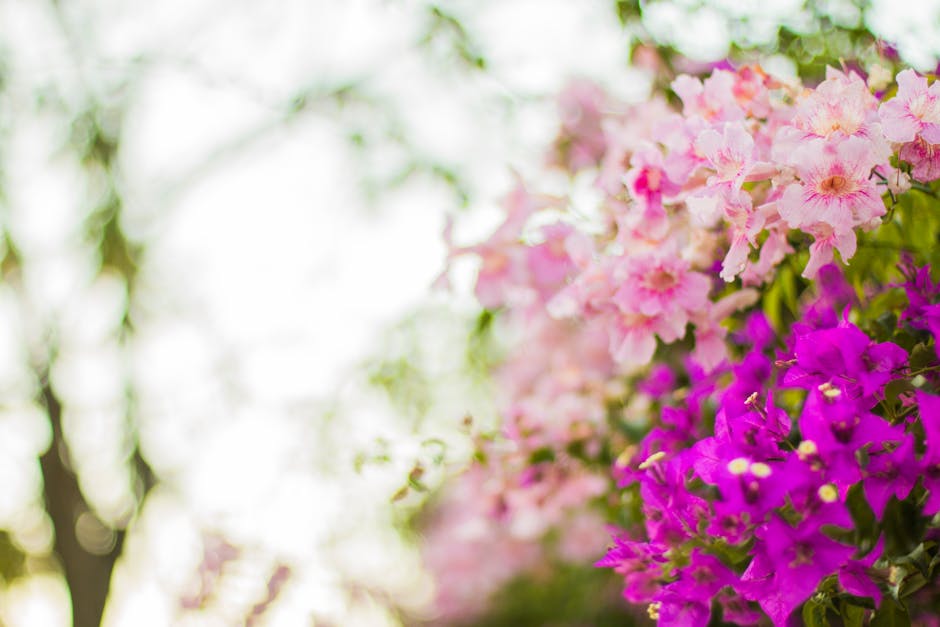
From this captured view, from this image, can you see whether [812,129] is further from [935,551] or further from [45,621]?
[45,621]

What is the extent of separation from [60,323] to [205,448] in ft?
1.41

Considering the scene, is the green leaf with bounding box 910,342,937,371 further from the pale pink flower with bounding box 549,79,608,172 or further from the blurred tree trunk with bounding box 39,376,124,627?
the blurred tree trunk with bounding box 39,376,124,627

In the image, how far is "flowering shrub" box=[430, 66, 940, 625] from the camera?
53 cm

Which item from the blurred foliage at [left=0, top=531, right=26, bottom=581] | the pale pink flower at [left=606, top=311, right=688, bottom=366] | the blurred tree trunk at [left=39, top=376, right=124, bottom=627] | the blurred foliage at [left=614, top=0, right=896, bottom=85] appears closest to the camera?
the pale pink flower at [left=606, top=311, right=688, bottom=366]

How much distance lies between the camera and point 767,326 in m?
0.78

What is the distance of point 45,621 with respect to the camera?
2.23 m

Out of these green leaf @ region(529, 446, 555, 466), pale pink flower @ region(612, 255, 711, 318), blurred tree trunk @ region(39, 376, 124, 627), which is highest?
pale pink flower @ region(612, 255, 711, 318)

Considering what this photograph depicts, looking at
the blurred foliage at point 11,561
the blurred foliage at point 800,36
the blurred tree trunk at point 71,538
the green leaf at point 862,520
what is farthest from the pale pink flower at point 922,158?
the blurred foliage at point 11,561

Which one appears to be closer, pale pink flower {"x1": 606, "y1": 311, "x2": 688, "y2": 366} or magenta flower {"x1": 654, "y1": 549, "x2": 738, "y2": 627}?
magenta flower {"x1": 654, "y1": 549, "x2": 738, "y2": 627}

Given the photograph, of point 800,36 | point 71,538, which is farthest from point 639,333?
point 71,538

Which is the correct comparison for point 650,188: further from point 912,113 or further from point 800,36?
point 800,36

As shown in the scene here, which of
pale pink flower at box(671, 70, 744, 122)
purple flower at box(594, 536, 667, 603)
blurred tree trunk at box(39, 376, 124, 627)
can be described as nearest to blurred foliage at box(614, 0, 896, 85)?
pale pink flower at box(671, 70, 744, 122)

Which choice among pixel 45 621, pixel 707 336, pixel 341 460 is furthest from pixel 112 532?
pixel 707 336

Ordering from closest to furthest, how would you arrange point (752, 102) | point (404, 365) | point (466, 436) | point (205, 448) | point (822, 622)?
1. point (822, 622)
2. point (752, 102)
3. point (466, 436)
4. point (404, 365)
5. point (205, 448)
